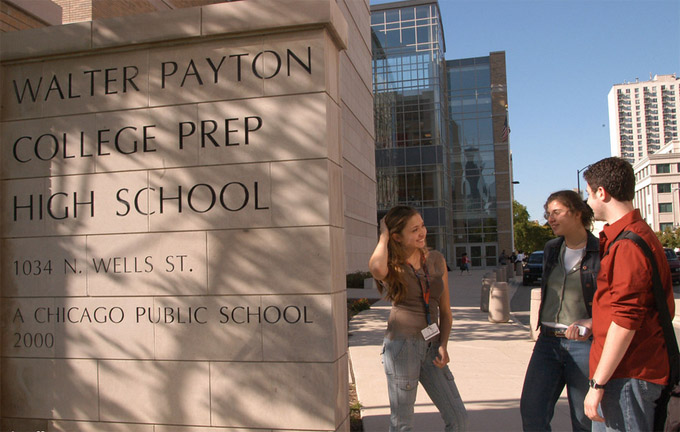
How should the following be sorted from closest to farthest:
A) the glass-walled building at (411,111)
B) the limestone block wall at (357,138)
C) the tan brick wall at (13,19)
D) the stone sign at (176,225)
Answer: the stone sign at (176,225) < the tan brick wall at (13,19) < the limestone block wall at (357,138) < the glass-walled building at (411,111)

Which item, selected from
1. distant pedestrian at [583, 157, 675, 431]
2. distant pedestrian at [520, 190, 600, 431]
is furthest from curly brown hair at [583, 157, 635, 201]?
distant pedestrian at [520, 190, 600, 431]

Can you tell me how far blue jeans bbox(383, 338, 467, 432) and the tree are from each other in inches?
4298

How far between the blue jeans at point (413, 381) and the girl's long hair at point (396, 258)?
→ 0.32 meters

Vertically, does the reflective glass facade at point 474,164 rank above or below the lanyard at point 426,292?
above

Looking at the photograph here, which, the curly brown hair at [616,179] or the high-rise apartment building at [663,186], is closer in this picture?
the curly brown hair at [616,179]

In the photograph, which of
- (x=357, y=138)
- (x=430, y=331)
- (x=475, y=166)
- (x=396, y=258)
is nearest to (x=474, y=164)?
(x=475, y=166)

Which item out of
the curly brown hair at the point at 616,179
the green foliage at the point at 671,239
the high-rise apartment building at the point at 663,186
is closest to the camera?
the curly brown hair at the point at 616,179

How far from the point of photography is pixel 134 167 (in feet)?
Answer: 15.7

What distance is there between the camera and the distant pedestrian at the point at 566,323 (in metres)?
3.61

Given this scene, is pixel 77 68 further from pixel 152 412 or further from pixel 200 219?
pixel 152 412

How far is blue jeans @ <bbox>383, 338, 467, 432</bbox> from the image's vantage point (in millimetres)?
3578

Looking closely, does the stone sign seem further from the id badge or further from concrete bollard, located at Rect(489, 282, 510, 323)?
concrete bollard, located at Rect(489, 282, 510, 323)

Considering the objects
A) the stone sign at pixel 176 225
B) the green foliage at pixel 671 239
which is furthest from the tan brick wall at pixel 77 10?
the green foliage at pixel 671 239

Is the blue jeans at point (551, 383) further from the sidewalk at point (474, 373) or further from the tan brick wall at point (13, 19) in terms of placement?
the tan brick wall at point (13, 19)
